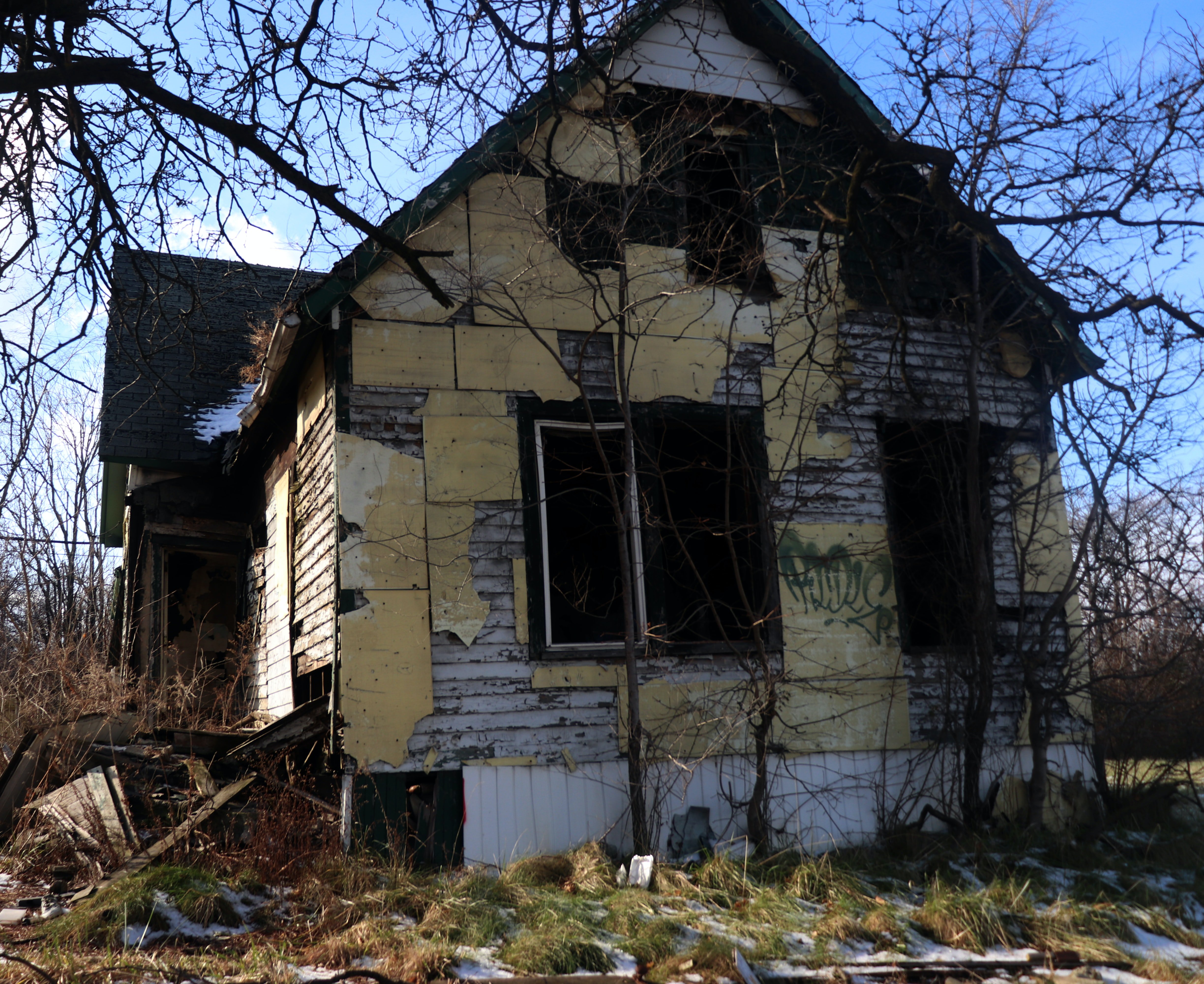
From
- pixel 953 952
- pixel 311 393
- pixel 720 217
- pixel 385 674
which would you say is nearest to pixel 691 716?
pixel 385 674

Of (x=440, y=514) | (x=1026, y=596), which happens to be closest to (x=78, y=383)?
(x=440, y=514)

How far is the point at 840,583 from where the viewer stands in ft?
26.7

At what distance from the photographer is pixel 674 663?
7559mm

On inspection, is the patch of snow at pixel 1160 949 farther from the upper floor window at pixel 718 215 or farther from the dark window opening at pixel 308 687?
the dark window opening at pixel 308 687

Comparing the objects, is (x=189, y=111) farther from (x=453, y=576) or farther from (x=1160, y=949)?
(x=1160, y=949)

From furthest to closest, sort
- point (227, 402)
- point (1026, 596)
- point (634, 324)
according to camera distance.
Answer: point (227, 402), point (1026, 596), point (634, 324)

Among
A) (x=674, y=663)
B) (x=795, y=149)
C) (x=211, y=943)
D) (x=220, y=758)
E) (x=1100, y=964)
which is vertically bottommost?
(x=1100, y=964)

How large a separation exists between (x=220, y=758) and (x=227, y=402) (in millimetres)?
5235

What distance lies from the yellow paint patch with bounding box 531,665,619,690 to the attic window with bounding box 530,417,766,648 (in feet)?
0.61

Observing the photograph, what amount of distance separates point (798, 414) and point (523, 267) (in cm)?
249

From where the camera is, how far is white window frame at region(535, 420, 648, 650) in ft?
24.1

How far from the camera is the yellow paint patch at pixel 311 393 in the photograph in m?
7.86

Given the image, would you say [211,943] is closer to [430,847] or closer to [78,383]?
[430,847]

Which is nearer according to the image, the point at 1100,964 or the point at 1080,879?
the point at 1100,964
